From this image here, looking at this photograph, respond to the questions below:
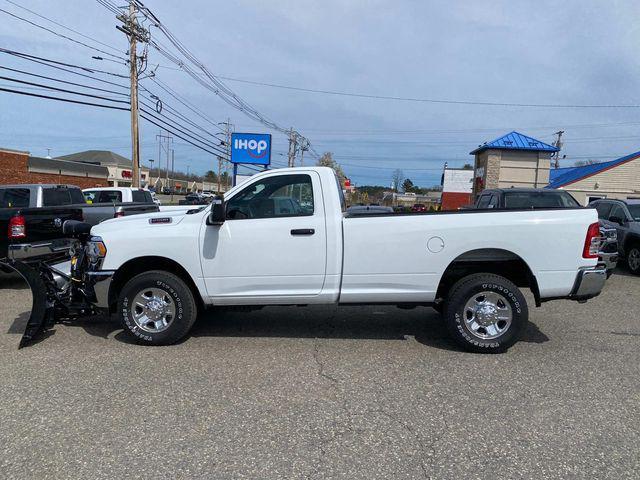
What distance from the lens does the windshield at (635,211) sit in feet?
37.0

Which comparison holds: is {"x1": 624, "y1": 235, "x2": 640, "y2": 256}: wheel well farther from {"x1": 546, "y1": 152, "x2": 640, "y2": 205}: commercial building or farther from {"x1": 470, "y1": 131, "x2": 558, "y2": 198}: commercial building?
{"x1": 546, "y1": 152, "x2": 640, "y2": 205}: commercial building

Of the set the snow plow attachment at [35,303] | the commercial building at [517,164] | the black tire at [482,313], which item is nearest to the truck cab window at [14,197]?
the snow plow attachment at [35,303]

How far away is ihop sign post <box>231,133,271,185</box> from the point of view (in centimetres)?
1614

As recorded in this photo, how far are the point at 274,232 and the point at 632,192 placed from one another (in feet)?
127

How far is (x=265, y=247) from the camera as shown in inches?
193

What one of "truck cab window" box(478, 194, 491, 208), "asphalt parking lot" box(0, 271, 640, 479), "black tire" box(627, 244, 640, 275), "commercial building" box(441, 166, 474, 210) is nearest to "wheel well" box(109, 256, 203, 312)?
"asphalt parking lot" box(0, 271, 640, 479)

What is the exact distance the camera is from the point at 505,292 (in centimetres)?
480

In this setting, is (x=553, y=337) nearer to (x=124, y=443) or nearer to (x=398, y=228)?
(x=398, y=228)

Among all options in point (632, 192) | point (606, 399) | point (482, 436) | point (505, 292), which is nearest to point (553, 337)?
point (505, 292)

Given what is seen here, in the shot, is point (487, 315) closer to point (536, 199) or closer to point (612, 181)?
point (536, 199)

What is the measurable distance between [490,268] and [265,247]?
2438 mm

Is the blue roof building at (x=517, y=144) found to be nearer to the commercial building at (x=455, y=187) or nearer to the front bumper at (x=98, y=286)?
the commercial building at (x=455, y=187)

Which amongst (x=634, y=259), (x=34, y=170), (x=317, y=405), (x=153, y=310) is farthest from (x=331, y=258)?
(x=34, y=170)

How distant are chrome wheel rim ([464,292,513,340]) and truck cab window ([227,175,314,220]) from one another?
1.97 metres
